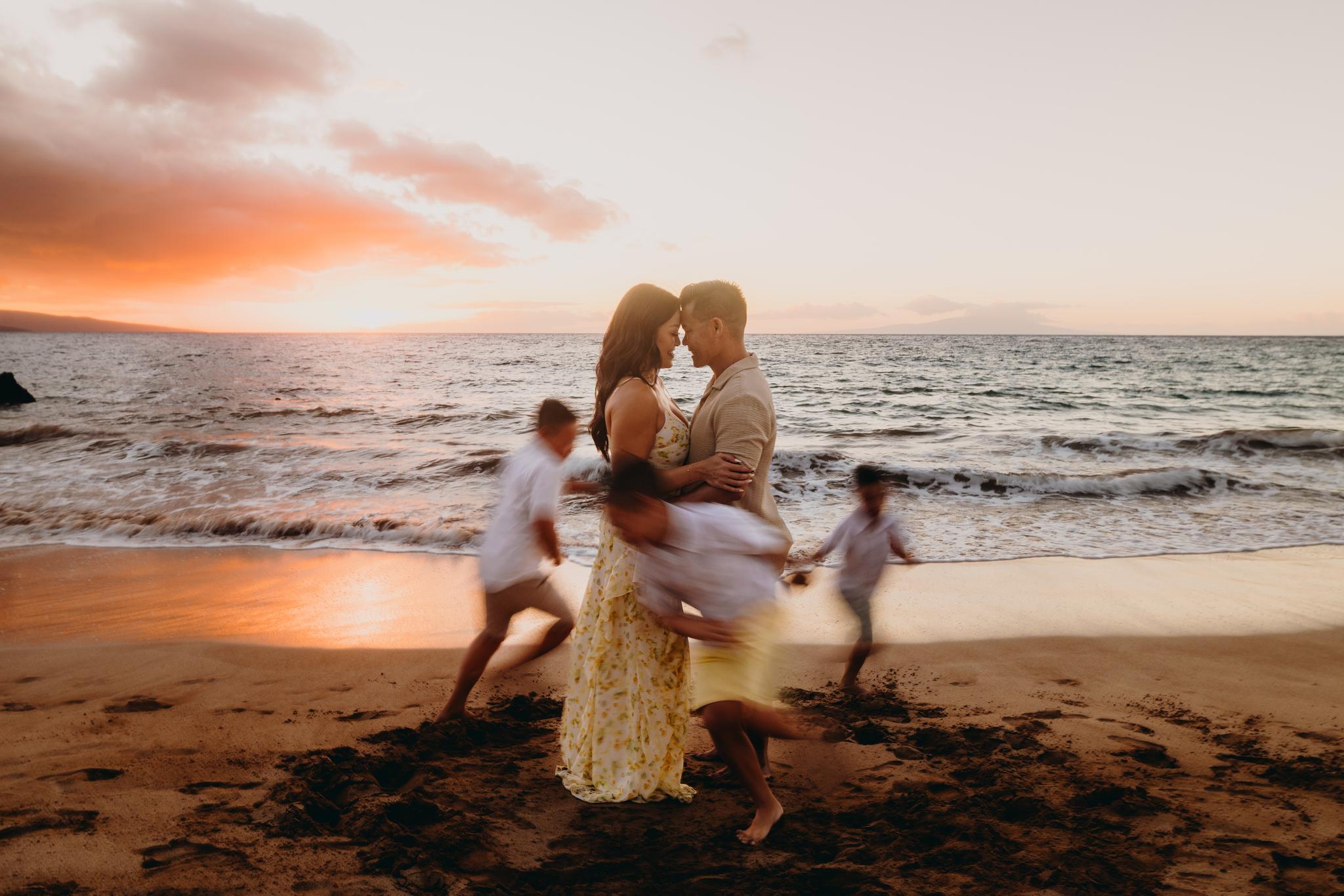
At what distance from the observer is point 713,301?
303 centimetres

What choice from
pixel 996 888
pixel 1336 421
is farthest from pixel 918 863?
pixel 1336 421

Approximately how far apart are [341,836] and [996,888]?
2.46m

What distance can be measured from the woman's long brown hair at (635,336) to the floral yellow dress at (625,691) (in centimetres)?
23

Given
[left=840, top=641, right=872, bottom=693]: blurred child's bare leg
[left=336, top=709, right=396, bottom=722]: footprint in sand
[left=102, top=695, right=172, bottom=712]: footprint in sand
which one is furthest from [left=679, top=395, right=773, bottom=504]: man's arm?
[left=102, top=695, right=172, bottom=712]: footprint in sand

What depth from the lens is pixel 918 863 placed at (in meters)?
2.80

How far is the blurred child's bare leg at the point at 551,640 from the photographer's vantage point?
4.32m

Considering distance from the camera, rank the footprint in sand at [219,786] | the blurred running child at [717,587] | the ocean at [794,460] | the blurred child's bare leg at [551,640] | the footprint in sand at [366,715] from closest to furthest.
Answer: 1. the blurred running child at [717,587]
2. the footprint in sand at [219,786]
3. the footprint in sand at [366,715]
4. the blurred child's bare leg at [551,640]
5. the ocean at [794,460]

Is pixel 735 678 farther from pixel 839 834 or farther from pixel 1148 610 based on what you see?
pixel 1148 610

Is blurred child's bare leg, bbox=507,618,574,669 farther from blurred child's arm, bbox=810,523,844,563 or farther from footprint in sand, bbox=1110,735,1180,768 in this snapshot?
footprint in sand, bbox=1110,735,1180,768

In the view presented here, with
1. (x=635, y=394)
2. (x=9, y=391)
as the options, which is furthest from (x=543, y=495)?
(x=9, y=391)

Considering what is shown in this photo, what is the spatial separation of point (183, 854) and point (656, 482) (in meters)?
2.23

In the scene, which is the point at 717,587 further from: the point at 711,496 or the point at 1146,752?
the point at 1146,752

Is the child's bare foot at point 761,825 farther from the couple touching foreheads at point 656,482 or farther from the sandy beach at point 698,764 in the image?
the couple touching foreheads at point 656,482

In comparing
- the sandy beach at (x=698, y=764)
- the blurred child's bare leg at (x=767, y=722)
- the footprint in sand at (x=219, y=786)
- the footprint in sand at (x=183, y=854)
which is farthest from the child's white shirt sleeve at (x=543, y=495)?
the footprint in sand at (x=183, y=854)
